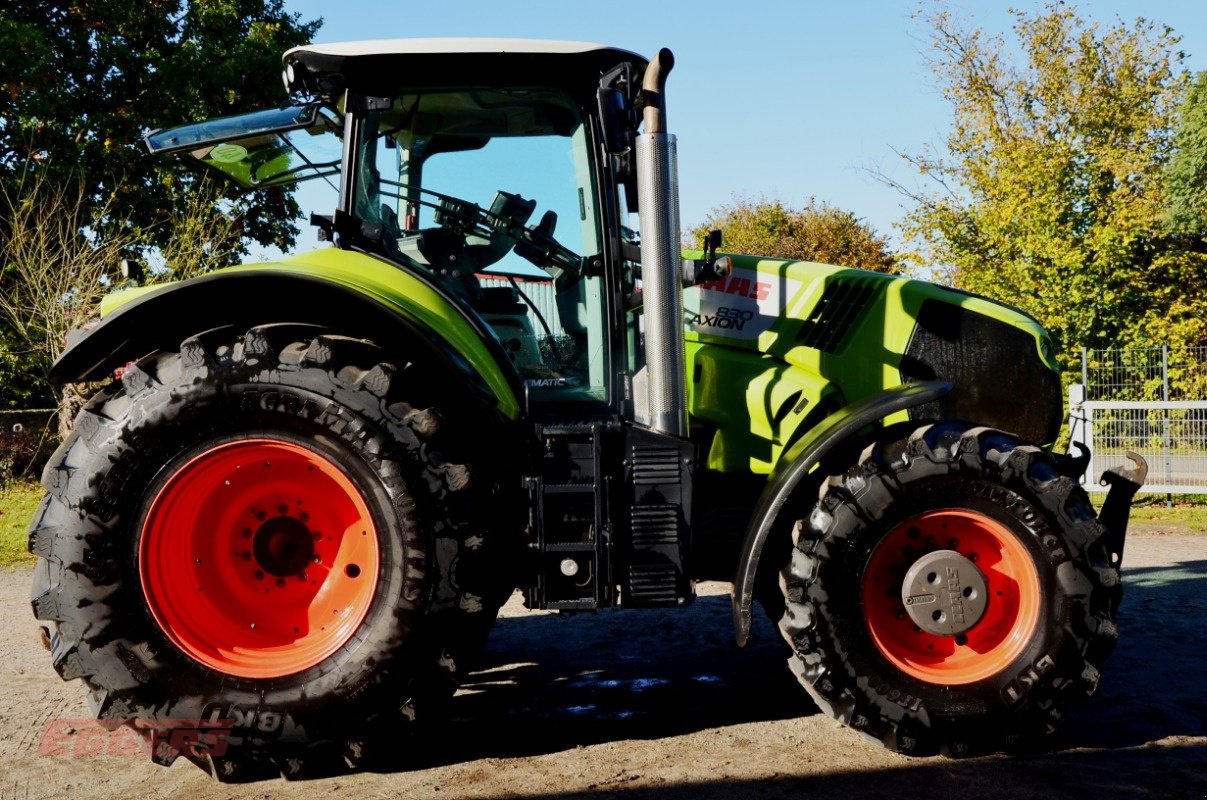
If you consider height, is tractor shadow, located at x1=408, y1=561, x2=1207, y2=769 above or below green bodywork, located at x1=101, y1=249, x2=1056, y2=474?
below

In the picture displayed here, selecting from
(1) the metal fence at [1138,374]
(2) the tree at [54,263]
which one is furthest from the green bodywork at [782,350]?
(2) the tree at [54,263]

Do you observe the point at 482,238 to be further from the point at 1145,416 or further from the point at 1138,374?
the point at 1138,374

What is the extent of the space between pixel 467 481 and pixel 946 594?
168 centimetres

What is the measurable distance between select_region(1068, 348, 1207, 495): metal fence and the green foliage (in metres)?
15.8

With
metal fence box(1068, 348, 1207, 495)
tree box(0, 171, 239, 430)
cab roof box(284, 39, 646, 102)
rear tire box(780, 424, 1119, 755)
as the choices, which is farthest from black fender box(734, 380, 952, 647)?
tree box(0, 171, 239, 430)

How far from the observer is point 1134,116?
21.0m

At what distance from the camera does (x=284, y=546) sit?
3.55 m

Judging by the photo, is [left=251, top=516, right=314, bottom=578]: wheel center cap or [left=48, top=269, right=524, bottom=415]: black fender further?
[left=251, top=516, right=314, bottom=578]: wheel center cap

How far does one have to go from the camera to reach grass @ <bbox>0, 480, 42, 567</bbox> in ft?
27.7

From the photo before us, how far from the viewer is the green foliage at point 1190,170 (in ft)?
84.7

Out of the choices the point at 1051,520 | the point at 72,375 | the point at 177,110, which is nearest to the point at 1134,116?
the point at 177,110

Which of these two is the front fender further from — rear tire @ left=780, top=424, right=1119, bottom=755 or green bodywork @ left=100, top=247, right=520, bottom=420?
rear tire @ left=780, top=424, right=1119, bottom=755

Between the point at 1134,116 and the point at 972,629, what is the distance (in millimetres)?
20993

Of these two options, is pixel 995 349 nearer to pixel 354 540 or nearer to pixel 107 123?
pixel 354 540
